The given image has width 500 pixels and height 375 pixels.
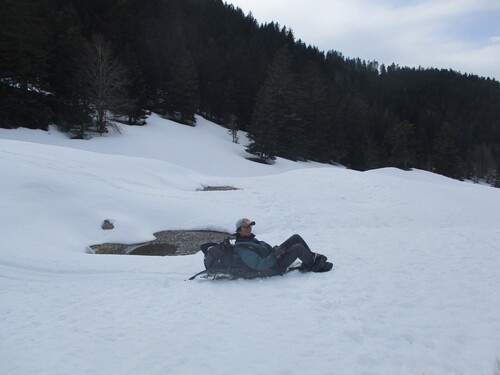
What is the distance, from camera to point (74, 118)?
3027cm

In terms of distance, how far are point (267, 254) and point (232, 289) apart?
1053mm

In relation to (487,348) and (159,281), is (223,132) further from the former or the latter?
(487,348)

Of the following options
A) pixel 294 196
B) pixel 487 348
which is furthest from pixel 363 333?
pixel 294 196

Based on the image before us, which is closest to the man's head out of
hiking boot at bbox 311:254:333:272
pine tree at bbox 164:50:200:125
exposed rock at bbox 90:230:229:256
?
hiking boot at bbox 311:254:333:272

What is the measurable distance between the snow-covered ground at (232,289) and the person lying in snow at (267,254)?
12.2 inches

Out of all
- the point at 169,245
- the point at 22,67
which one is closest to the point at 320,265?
the point at 169,245

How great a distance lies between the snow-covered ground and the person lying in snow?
0.31m

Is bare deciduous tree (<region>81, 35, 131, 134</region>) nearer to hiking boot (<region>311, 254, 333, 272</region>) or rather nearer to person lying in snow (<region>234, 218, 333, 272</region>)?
person lying in snow (<region>234, 218, 333, 272</region>)

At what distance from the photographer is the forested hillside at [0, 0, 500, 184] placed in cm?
2947

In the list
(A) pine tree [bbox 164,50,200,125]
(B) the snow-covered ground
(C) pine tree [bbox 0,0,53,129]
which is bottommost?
(B) the snow-covered ground

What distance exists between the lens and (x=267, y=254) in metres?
7.23

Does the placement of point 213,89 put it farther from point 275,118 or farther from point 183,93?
point 275,118

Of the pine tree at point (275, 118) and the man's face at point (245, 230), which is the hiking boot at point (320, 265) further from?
the pine tree at point (275, 118)

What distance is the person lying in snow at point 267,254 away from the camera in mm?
7000
